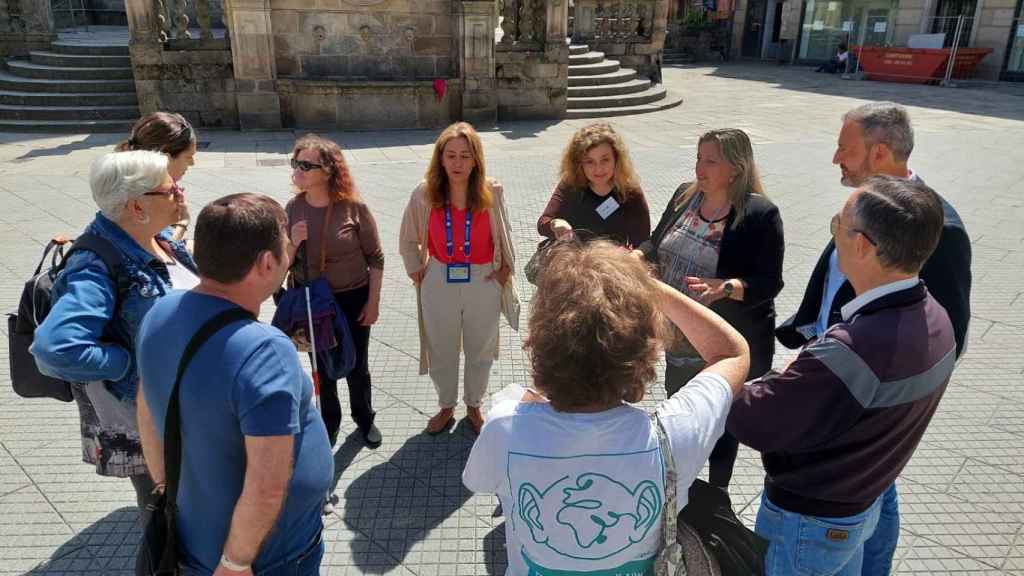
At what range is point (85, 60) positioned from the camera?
1396cm

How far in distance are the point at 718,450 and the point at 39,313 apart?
2.91 meters

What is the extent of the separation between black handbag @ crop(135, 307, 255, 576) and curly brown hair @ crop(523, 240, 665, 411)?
82cm

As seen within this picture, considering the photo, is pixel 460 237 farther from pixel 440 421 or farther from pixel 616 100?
pixel 616 100

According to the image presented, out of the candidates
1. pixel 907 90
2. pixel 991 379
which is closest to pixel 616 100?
pixel 907 90

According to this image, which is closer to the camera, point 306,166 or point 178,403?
point 178,403

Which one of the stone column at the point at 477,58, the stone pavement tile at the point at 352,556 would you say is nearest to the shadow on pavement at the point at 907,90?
the stone column at the point at 477,58

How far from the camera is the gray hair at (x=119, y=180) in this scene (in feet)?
7.57

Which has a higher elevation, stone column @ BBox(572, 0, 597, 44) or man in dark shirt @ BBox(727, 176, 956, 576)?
stone column @ BBox(572, 0, 597, 44)

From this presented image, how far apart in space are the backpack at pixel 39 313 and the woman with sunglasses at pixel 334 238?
1.12m

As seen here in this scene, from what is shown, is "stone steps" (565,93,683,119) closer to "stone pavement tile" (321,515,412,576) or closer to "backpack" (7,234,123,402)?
"stone pavement tile" (321,515,412,576)

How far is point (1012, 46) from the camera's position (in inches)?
947

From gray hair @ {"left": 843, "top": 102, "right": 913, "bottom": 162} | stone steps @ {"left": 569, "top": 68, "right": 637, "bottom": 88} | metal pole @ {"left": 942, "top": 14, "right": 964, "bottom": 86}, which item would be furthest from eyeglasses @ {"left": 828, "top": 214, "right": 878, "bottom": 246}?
metal pole @ {"left": 942, "top": 14, "right": 964, "bottom": 86}

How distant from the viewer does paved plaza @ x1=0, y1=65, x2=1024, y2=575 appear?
10.1 ft

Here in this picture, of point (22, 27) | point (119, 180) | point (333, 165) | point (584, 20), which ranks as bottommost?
→ point (333, 165)
